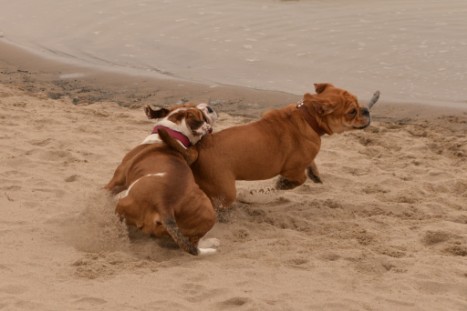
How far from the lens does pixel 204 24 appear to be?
14.1 m

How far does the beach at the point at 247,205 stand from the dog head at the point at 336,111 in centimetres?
75

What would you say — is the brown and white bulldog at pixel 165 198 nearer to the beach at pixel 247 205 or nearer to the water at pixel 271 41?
the beach at pixel 247 205

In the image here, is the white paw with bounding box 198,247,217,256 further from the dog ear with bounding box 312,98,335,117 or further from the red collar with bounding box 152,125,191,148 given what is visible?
the dog ear with bounding box 312,98,335,117

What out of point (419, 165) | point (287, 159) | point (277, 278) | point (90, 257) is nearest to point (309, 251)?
point (277, 278)

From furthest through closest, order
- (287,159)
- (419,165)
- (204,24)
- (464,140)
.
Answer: (204,24), (464,140), (419,165), (287,159)

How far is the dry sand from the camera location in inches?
195

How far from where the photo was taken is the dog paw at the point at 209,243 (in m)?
5.84

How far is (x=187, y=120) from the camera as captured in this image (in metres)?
6.23

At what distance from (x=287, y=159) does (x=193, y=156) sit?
0.84 metres

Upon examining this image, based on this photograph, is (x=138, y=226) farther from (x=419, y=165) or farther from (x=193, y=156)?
(x=419, y=165)

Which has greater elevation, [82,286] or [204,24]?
[204,24]

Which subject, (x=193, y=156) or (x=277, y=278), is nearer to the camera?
(x=277, y=278)

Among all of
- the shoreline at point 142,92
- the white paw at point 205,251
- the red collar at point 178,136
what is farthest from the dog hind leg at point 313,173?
the shoreline at point 142,92

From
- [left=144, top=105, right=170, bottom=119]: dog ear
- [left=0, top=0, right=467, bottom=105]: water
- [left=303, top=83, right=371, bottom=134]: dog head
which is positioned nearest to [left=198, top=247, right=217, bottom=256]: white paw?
[left=144, top=105, right=170, bottom=119]: dog ear
